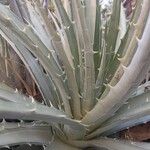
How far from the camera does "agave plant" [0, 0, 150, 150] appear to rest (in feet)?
2.20

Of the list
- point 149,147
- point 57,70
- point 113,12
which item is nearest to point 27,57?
point 57,70

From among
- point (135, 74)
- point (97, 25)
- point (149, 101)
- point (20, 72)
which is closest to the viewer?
point (135, 74)

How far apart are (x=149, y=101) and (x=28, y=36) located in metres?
0.26

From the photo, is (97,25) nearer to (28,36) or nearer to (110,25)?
(110,25)

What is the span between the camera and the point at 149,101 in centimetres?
70

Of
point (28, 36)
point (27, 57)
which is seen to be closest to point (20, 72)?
point (27, 57)

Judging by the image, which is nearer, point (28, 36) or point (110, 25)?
point (28, 36)

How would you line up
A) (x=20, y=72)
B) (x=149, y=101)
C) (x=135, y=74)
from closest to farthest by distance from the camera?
(x=135, y=74) < (x=149, y=101) < (x=20, y=72)

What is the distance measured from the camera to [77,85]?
75 cm

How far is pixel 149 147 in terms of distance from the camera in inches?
29.3

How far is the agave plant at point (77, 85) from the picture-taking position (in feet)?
2.20

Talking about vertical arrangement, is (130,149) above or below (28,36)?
below

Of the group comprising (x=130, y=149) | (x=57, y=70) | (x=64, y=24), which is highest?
(x=64, y=24)

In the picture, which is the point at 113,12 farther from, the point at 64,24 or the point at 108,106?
the point at 108,106
